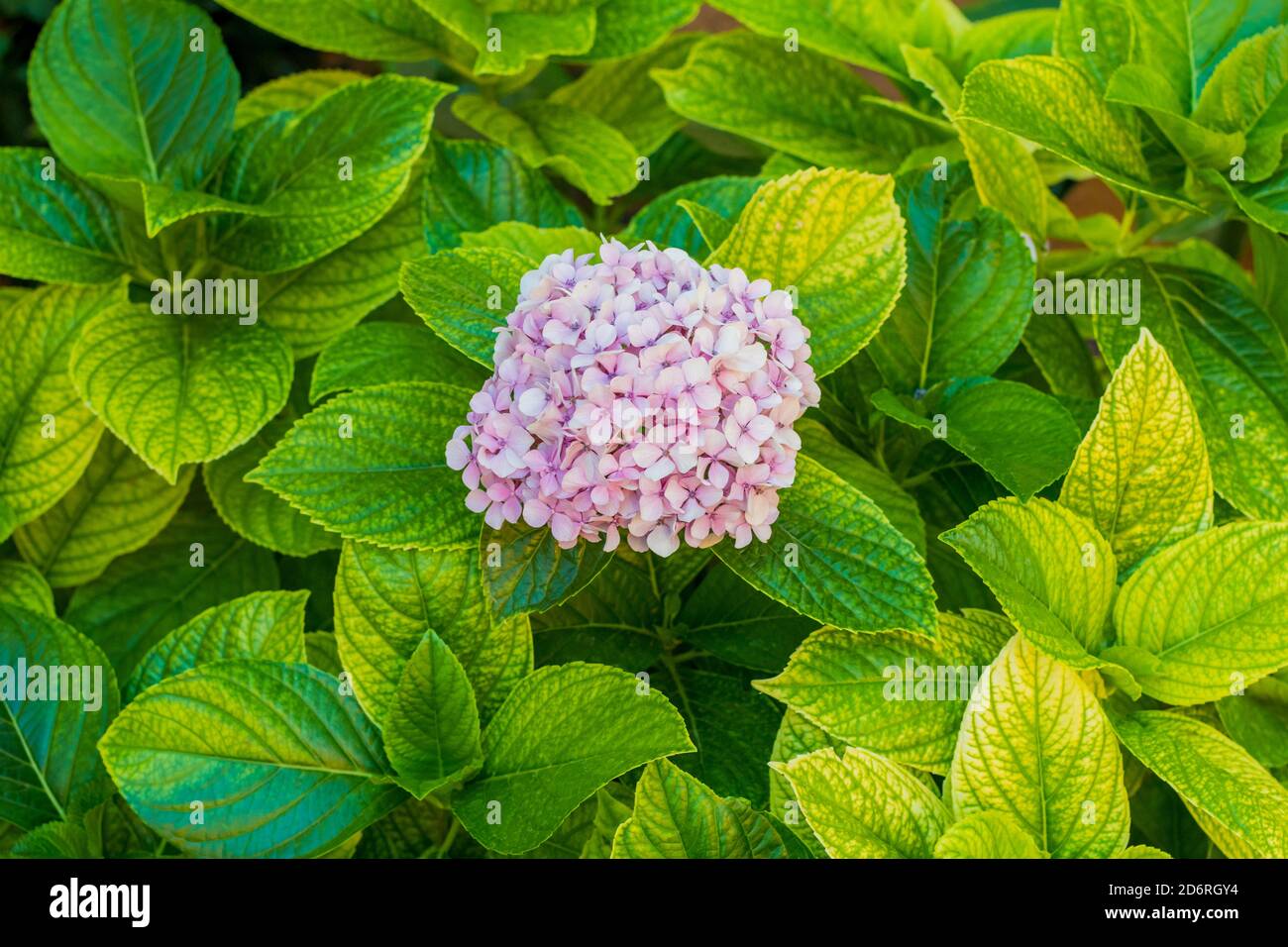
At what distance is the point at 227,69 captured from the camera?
869 mm

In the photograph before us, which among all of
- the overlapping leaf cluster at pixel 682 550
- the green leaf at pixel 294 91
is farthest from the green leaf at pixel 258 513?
the green leaf at pixel 294 91

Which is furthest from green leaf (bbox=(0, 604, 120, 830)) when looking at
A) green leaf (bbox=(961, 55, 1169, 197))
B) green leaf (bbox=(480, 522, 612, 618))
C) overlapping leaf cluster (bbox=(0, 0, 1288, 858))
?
green leaf (bbox=(961, 55, 1169, 197))

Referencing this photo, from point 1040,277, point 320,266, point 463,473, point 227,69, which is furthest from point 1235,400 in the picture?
point 227,69

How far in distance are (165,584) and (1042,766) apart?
558 millimetres

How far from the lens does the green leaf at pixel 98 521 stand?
816mm

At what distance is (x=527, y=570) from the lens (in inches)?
23.8

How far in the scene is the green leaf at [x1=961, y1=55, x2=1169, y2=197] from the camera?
71 cm

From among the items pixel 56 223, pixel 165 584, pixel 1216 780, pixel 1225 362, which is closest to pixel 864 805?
pixel 1216 780

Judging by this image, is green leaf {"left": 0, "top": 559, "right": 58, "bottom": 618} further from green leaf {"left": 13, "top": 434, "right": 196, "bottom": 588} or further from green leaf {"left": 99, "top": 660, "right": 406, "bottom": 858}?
green leaf {"left": 99, "top": 660, "right": 406, "bottom": 858}

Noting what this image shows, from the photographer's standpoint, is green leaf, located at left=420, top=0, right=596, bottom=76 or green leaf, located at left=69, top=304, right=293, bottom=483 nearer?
green leaf, located at left=69, top=304, right=293, bottom=483

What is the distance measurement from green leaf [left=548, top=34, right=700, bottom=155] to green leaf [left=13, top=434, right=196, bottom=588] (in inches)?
16.1

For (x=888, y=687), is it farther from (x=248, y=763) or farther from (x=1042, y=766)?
(x=248, y=763)

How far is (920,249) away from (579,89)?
0.37 m
